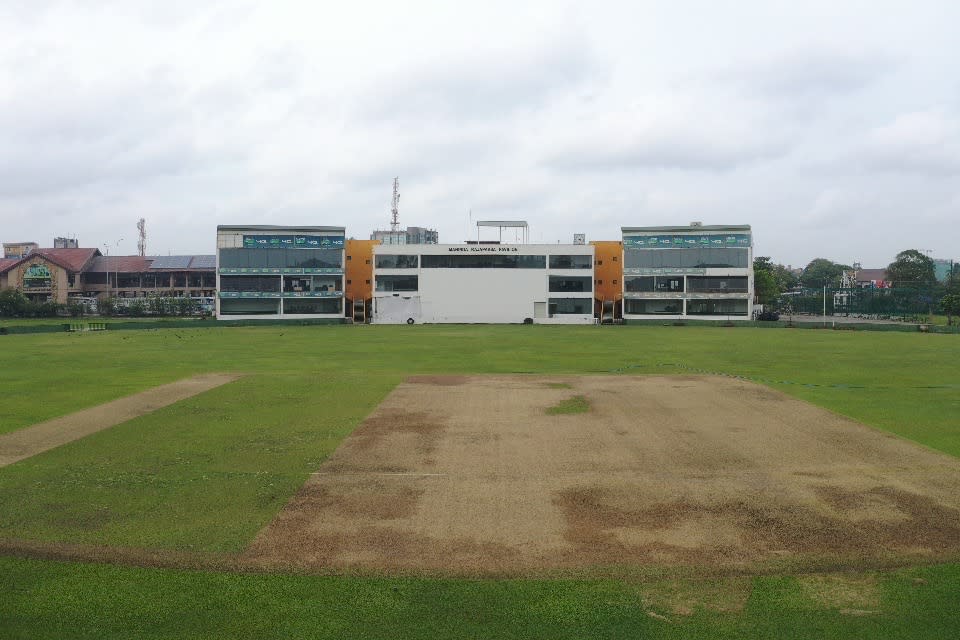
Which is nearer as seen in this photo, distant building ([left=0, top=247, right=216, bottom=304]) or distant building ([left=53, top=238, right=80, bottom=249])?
distant building ([left=0, top=247, right=216, bottom=304])

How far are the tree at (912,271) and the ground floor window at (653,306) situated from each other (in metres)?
60.9

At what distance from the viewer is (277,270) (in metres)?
102

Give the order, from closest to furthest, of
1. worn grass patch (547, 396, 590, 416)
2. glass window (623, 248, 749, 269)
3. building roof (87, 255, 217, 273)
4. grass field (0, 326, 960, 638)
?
grass field (0, 326, 960, 638) → worn grass patch (547, 396, 590, 416) → glass window (623, 248, 749, 269) → building roof (87, 255, 217, 273)

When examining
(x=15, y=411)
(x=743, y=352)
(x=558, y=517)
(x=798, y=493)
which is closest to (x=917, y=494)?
(x=798, y=493)

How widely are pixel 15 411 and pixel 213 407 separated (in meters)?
6.33

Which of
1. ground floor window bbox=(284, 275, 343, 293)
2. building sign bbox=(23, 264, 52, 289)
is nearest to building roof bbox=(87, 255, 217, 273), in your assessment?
building sign bbox=(23, 264, 52, 289)

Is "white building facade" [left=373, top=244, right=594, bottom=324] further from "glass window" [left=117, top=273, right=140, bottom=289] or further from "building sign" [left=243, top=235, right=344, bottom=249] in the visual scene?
"glass window" [left=117, top=273, right=140, bottom=289]

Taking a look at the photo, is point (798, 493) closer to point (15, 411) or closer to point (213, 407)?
point (213, 407)

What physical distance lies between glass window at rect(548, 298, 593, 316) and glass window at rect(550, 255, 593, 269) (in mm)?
4708

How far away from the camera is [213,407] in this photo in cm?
2403

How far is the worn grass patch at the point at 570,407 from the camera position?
2330 cm

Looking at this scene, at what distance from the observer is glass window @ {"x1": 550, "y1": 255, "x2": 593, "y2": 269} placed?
3947 inches

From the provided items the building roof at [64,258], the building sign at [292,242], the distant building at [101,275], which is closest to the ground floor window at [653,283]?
the building sign at [292,242]

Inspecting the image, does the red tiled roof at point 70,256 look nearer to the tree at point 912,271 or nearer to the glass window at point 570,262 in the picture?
the glass window at point 570,262
